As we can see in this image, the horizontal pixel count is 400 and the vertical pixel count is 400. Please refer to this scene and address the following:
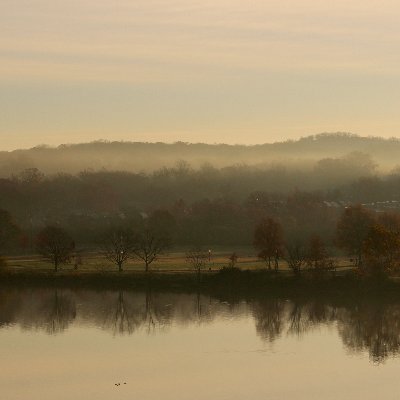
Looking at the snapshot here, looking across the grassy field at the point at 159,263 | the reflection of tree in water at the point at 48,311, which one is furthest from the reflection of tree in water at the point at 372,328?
the reflection of tree in water at the point at 48,311

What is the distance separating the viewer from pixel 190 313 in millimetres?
49531

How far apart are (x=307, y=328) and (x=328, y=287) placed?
32.7ft

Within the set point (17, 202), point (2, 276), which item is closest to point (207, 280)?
point (2, 276)

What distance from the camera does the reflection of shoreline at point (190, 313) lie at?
4478 centimetres

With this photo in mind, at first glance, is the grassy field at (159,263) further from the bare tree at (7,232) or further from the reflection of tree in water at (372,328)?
the reflection of tree in water at (372,328)

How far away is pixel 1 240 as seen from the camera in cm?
7375

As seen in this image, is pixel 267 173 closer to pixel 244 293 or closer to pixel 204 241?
pixel 204 241

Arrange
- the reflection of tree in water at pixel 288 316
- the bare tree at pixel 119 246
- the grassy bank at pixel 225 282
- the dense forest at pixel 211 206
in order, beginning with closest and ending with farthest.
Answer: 1. the reflection of tree in water at pixel 288 316
2. the grassy bank at pixel 225 282
3. the bare tree at pixel 119 246
4. the dense forest at pixel 211 206

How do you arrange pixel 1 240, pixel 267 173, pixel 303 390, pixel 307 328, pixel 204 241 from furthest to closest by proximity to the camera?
pixel 267 173
pixel 204 241
pixel 1 240
pixel 307 328
pixel 303 390

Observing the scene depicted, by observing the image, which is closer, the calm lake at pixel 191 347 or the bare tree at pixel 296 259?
the calm lake at pixel 191 347

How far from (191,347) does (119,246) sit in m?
24.1

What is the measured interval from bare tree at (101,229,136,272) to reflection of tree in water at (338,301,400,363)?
1583cm

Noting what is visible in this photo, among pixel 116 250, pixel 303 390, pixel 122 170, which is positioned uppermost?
pixel 122 170

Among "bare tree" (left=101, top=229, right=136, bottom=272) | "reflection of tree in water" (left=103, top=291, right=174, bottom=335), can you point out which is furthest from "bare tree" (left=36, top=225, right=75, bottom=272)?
"reflection of tree in water" (left=103, top=291, right=174, bottom=335)
